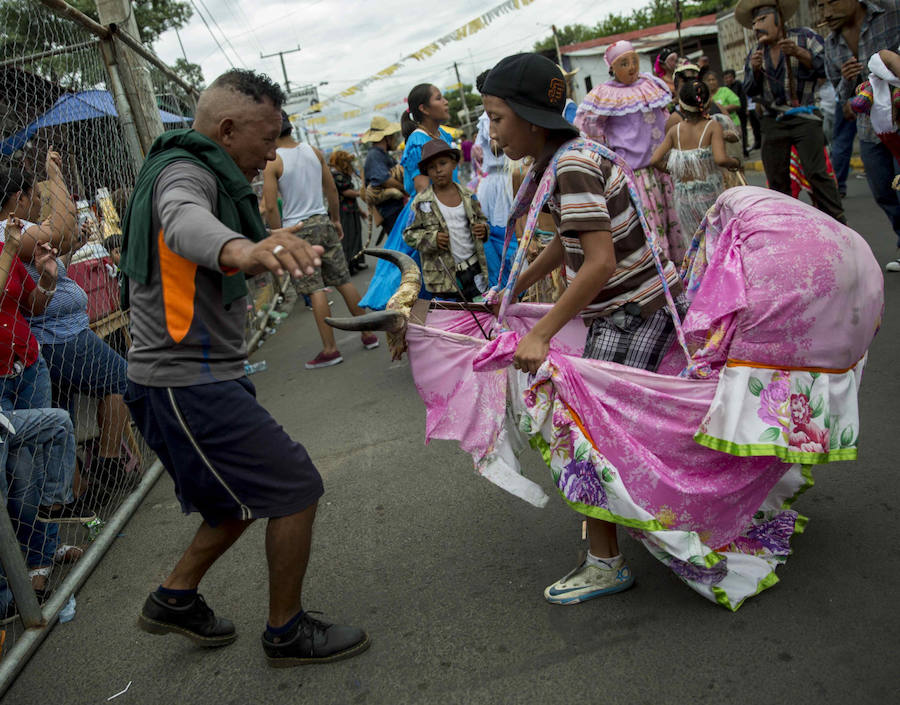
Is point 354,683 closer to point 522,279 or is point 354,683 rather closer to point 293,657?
point 293,657

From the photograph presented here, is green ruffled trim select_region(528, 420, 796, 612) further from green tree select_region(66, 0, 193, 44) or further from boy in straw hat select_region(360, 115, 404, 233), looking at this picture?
green tree select_region(66, 0, 193, 44)

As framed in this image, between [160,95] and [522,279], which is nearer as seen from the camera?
[522,279]

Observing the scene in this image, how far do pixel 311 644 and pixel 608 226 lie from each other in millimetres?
1754

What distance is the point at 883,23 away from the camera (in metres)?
5.43

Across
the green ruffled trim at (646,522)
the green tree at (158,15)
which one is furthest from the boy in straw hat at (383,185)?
the green tree at (158,15)

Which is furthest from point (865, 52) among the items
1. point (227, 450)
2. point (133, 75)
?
point (227, 450)

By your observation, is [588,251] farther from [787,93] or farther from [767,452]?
[787,93]

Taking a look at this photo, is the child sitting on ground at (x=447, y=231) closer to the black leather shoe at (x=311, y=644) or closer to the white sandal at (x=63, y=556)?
the white sandal at (x=63, y=556)

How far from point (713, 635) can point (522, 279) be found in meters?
1.44

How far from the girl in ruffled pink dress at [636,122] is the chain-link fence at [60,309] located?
3.62m

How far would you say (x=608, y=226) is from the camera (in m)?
2.54

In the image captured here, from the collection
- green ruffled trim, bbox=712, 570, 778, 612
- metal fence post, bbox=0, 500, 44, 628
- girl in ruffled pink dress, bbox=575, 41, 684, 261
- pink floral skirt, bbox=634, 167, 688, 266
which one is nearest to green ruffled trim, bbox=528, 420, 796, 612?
green ruffled trim, bbox=712, 570, 778, 612

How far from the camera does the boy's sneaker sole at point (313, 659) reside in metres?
2.73

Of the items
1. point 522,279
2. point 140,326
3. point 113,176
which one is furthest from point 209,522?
point 113,176
